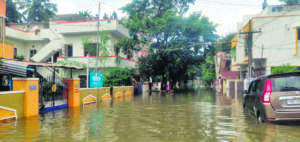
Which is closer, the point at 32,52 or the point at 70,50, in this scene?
the point at 70,50

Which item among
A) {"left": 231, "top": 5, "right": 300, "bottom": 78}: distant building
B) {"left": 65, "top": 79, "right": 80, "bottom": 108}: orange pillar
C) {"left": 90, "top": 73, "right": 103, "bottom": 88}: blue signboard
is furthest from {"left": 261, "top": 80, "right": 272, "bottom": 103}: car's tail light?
{"left": 231, "top": 5, "right": 300, "bottom": 78}: distant building

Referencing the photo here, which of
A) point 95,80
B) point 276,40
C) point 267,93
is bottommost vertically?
point 267,93

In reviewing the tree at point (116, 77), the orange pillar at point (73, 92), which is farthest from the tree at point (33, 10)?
the orange pillar at point (73, 92)

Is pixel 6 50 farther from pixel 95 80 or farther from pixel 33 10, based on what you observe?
pixel 33 10

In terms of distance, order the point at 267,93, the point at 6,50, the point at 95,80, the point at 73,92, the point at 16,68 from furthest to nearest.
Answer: the point at 95,80 < the point at 6,50 < the point at 73,92 < the point at 16,68 < the point at 267,93

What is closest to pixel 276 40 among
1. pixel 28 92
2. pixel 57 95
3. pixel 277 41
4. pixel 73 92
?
pixel 277 41

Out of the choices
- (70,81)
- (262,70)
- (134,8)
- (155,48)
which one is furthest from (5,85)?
(262,70)

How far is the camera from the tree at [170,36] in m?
30.2

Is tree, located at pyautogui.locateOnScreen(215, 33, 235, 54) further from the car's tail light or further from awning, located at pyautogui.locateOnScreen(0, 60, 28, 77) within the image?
the car's tail light

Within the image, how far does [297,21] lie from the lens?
24469 mm

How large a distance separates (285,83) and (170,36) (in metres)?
24.6

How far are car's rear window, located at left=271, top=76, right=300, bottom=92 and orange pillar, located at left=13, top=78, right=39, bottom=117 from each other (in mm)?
9257

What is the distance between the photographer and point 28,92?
1068 centimetres

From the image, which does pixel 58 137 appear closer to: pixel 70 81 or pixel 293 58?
pixel 70 81
